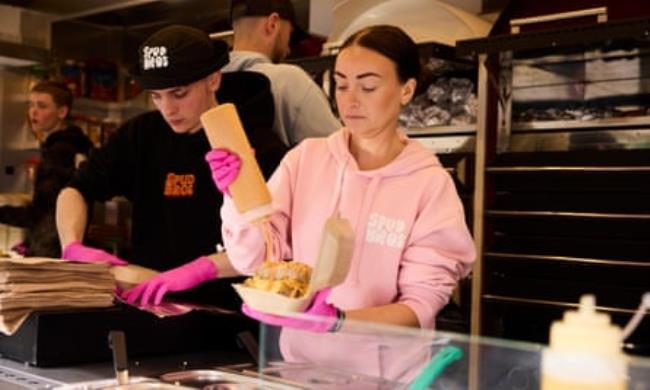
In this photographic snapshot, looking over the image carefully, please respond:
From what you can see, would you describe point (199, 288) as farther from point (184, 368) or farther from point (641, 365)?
point (641, 365)

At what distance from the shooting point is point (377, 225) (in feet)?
4.81

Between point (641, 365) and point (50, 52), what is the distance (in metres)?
4.75

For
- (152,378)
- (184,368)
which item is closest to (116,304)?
(184,368)

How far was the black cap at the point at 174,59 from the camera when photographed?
175 cm

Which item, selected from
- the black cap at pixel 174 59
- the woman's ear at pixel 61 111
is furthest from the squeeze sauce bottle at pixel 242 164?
the woman's ear at pixel 61 111

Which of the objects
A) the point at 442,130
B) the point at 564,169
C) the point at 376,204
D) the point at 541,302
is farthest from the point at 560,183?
the point at 376,204

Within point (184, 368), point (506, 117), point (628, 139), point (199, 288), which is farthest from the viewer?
point (506, 117)

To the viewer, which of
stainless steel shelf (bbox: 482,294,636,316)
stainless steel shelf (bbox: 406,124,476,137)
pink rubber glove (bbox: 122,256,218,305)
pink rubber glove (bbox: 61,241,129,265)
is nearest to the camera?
pink rubber glove (bbox: 122,256,218,305)

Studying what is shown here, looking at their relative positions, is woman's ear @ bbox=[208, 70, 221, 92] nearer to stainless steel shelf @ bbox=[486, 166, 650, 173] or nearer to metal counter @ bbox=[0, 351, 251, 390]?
metal counter @ bbox=[0, 351, 251, 390]

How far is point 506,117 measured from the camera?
10.5ft

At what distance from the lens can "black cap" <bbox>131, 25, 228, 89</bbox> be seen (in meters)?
1.75

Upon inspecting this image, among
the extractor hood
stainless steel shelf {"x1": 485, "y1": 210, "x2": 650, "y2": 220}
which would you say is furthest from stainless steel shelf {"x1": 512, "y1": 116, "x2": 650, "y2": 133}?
the extractor hood

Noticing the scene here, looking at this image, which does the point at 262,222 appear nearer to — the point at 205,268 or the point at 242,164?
the point at 242,164

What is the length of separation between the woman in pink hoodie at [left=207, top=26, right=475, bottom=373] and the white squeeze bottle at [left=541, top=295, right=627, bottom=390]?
24.1 inches
